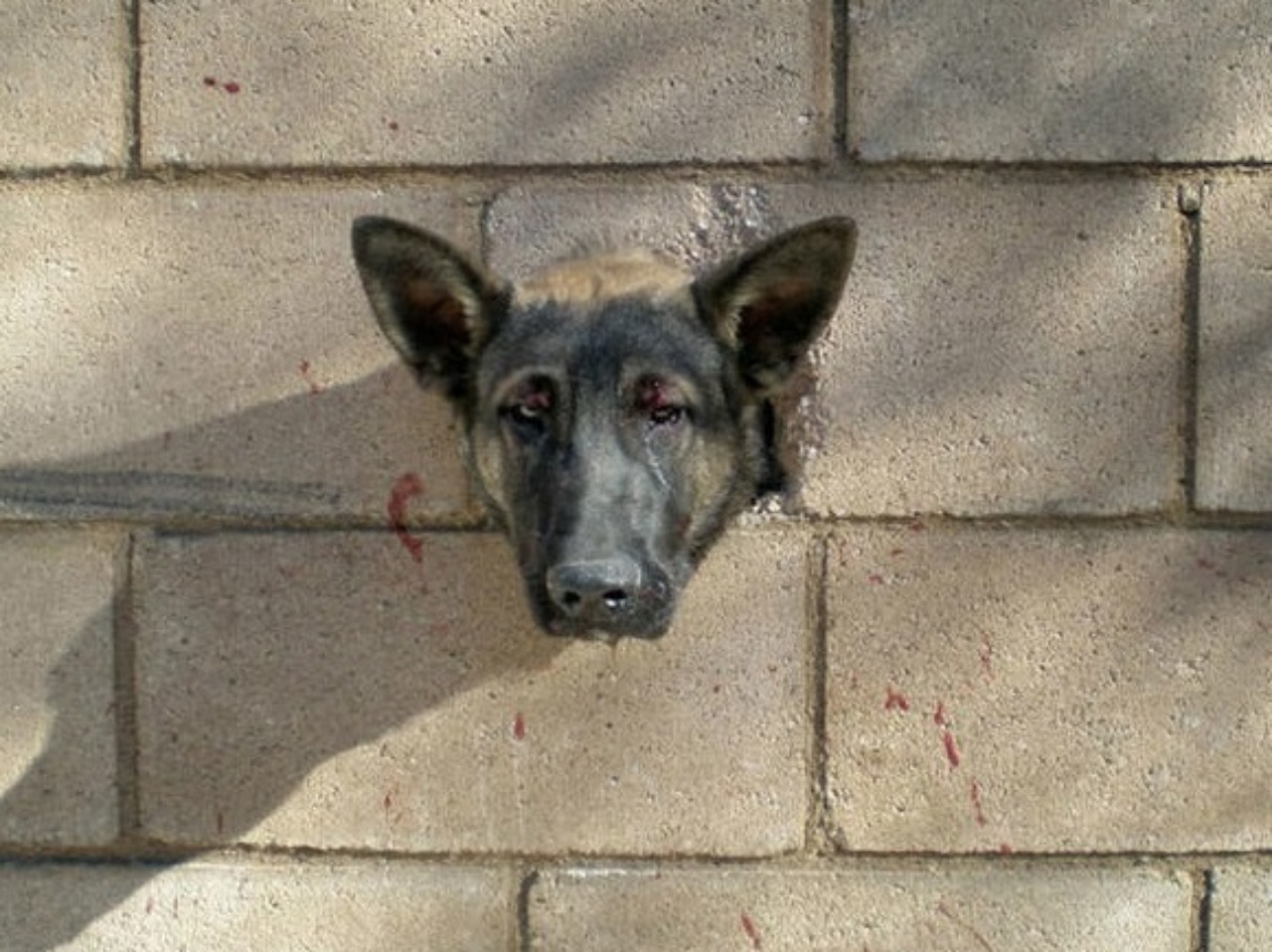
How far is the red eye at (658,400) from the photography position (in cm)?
208

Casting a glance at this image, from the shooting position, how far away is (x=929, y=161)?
7.77 ft

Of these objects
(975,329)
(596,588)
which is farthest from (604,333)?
(975,329)

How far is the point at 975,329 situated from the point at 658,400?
0.65 meters

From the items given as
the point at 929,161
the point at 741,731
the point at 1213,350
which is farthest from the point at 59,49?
the point at 1213,350

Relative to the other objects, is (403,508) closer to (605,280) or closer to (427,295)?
(427,295)

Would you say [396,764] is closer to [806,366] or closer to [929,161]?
[806,366]

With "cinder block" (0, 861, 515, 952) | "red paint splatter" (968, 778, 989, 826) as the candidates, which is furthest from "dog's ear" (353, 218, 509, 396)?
"red paint splatter" (968, 778, 989, 826)

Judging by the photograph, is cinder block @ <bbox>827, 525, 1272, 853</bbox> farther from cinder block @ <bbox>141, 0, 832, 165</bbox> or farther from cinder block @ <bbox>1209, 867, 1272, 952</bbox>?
cinder block @ <bbox>141, 0, 832, 165</bbox>

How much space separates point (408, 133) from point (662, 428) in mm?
753

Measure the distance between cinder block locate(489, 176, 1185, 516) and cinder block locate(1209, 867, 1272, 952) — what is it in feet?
2.29

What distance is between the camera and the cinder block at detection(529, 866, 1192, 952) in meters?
2.46

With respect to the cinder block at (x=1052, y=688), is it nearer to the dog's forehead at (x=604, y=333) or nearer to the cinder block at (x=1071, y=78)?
the dog's forehead at (x=604, y=333)

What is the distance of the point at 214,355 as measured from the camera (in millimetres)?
2451

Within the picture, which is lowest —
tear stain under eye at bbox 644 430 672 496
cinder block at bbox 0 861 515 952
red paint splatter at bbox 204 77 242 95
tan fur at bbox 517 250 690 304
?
cinder block at bbox 0 861 515 952
